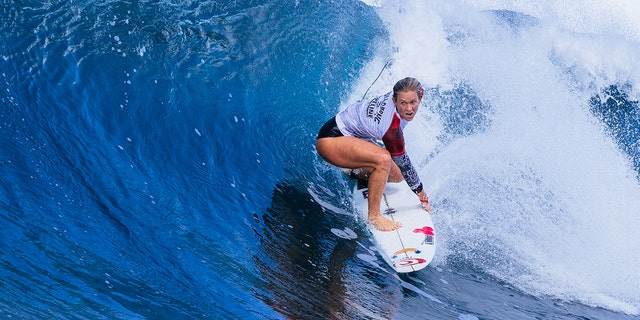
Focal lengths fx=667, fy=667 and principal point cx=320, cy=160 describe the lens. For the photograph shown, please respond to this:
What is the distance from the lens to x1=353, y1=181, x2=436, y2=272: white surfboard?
5047mm

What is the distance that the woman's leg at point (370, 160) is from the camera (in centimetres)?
520

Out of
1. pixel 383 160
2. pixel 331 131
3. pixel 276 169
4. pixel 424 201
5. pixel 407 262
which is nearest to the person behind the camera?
pixel 407 262

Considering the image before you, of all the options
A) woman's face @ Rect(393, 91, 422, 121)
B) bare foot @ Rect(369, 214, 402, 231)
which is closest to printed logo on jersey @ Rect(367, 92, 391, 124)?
woman's face @ Rect(393, 91, 422, 121)

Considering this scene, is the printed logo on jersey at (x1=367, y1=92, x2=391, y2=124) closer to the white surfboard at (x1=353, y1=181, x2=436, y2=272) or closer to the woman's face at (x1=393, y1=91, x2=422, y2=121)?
the woman's face at (x1=393, y1=91, x2=422, y2=121)

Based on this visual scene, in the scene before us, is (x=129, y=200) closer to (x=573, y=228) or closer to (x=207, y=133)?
(x=207, y=133)

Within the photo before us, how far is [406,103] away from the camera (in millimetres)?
5035

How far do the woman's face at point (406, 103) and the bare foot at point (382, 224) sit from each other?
0.87m

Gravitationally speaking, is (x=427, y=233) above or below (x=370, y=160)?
below

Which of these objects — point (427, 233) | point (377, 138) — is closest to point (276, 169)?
point (377, 138)

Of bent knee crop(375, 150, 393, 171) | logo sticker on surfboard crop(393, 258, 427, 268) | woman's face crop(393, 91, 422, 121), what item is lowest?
logo sticker on surfboard crop(393, 258, 427, 268)

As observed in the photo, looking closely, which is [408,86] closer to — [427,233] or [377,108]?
[377,108]

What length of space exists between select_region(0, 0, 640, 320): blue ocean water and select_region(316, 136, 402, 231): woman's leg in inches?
9.1

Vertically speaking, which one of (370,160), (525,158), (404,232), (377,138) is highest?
(525,158)

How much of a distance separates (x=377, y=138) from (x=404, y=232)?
0.79 meters
